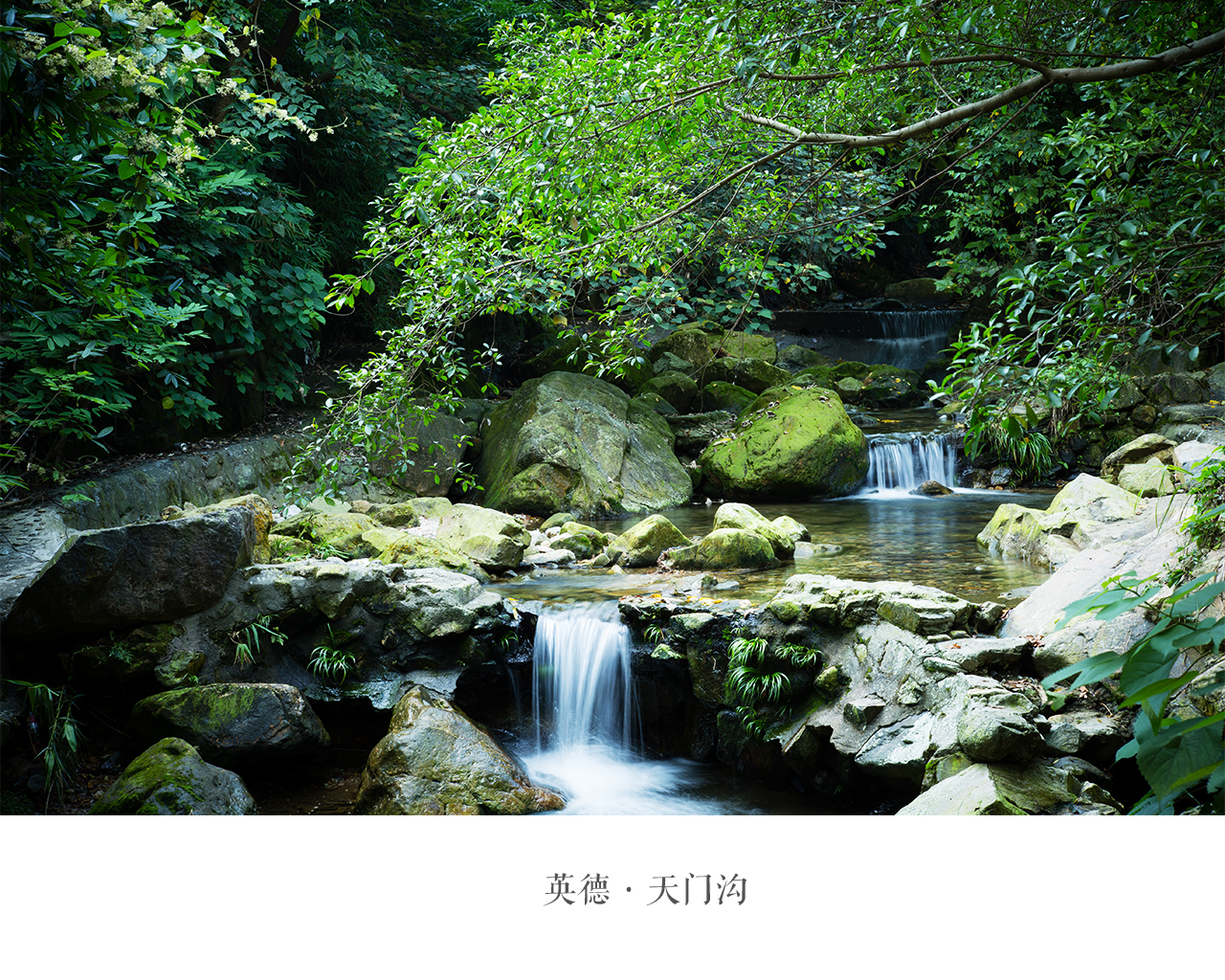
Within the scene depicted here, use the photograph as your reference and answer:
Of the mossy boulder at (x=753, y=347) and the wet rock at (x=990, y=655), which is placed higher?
the mossy boulder at (x=753, y=347)

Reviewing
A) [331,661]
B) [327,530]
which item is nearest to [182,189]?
[327,530]

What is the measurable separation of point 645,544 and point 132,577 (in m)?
3.41

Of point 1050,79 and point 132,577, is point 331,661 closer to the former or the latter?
point 132,577

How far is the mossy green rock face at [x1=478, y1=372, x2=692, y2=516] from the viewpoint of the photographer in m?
8.01

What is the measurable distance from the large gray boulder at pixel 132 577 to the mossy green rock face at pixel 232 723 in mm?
477

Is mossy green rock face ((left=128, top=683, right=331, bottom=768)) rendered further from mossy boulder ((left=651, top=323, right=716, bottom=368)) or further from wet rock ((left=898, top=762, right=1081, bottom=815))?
mossy boulder ((left=651, top=323, right=716, bottom=368))

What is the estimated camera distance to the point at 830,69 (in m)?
3.32

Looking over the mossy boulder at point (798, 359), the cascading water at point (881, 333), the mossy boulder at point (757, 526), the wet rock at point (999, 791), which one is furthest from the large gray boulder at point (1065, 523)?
the cascading water at point (881, 333)

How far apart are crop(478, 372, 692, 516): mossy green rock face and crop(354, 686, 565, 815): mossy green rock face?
4.32 metres

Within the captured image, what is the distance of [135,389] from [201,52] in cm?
492

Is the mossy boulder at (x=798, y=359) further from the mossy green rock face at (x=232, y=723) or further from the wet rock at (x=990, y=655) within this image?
the mossy green rock face at (x=232, y=723)

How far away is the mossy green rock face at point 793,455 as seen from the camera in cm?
826

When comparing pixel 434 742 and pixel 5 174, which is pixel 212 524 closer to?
pixel 434 742
